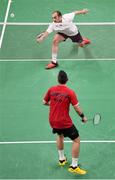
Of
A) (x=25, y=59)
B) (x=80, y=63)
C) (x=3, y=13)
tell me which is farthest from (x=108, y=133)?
(x=3, y=13)

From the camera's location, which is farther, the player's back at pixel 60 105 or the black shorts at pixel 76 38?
the black shorts at pixel 76 38

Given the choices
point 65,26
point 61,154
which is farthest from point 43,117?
point 65,26

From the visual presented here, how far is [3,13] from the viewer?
1672 cm

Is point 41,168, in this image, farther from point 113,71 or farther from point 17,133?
point 113,71

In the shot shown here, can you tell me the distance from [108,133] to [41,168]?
6.28 ft

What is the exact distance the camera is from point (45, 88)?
41.5 ft

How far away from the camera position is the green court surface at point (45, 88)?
1003 cm

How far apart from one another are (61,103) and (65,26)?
16.6ft

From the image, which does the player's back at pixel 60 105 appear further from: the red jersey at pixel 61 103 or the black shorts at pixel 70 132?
the black shorts at pixel 70 132

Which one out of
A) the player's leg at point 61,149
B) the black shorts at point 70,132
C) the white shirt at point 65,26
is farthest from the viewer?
the white shirt at point 65,26

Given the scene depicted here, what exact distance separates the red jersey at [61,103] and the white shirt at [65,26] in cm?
458

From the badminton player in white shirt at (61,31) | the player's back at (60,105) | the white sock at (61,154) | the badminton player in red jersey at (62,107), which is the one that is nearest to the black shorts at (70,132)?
the badminton player in red jersey at (62,107)

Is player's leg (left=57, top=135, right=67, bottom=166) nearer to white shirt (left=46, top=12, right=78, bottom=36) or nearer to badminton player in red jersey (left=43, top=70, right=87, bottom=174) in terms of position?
badminton player in red jersey (left=43, top=70, right=87, bottom=174)

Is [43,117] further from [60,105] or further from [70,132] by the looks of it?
[60,105]
